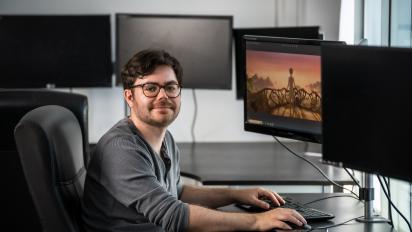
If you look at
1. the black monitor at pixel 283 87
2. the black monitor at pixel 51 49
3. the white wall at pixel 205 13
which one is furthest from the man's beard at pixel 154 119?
the white wall at pixel 205 13

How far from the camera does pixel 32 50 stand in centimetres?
423

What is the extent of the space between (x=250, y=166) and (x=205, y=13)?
1228 mm

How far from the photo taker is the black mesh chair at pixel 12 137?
251cm

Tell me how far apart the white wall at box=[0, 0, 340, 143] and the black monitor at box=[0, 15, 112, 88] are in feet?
0.93

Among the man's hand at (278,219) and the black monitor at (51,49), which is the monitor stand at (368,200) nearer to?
the man's hand at (278,219)

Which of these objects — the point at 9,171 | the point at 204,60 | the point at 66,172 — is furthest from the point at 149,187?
the point at 204,60

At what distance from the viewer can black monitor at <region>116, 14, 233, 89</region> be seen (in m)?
4.22

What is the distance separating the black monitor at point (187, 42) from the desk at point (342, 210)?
1587 millimetres

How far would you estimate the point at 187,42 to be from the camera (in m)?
4.23

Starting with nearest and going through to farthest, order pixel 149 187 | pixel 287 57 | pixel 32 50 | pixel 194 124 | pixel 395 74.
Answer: pixel 395 74
pixel 149 187
pixel 287 57
pixel 32 50
pixel 194 124

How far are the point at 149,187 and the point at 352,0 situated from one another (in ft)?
7.81

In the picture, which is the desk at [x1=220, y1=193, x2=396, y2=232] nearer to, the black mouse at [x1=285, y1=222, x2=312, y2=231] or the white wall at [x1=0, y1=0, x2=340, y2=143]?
the black mouse at [x1=285, y1=222, x2=312, y2=231]

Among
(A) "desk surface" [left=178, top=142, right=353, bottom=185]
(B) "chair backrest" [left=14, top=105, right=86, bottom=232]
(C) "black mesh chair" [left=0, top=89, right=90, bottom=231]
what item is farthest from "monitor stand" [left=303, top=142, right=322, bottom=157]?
(B) "chair backrest" [left=14, top=105, right=86, bottom=232]

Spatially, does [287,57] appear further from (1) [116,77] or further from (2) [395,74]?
(1) [116,77]
